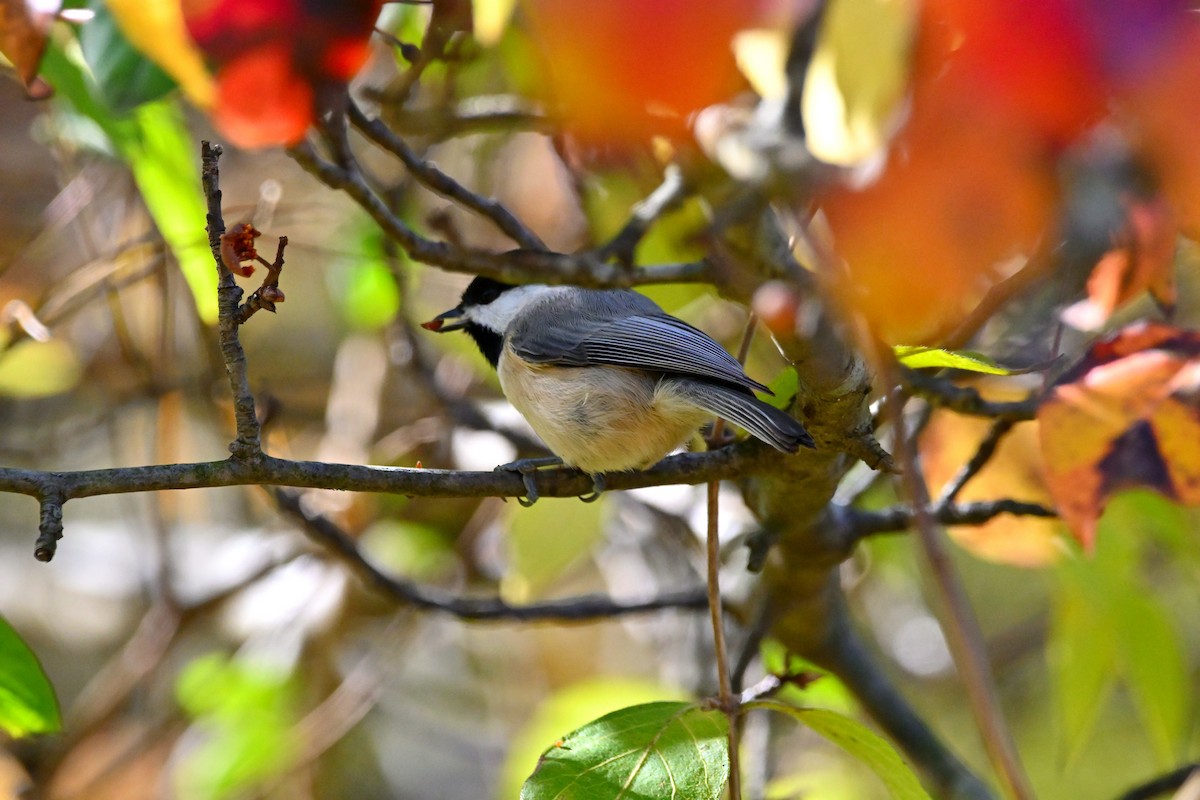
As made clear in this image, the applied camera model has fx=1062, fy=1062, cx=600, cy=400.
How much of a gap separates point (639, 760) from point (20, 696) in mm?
701

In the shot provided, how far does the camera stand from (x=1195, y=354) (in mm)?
1245

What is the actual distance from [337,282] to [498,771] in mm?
1668

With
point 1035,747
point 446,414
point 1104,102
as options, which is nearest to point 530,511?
point 446,414

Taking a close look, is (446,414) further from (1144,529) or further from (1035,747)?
(1035,747)

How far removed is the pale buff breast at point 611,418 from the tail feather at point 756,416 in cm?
14

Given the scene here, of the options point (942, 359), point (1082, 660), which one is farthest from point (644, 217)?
point (1082, 660)

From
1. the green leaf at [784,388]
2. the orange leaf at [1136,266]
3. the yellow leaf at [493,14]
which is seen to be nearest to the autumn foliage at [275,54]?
the yellow leaf at [493,14]

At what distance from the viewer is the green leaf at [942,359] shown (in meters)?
1.16

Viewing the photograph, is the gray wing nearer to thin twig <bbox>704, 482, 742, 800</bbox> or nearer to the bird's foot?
the bird's foot

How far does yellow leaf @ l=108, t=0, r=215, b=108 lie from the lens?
40.9 inches

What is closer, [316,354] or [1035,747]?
[1035,747]

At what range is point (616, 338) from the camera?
216cm

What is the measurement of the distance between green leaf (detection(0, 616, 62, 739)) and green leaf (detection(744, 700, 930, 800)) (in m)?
0.83

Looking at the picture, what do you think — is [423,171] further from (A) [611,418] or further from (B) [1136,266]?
(B) [1136,266]
